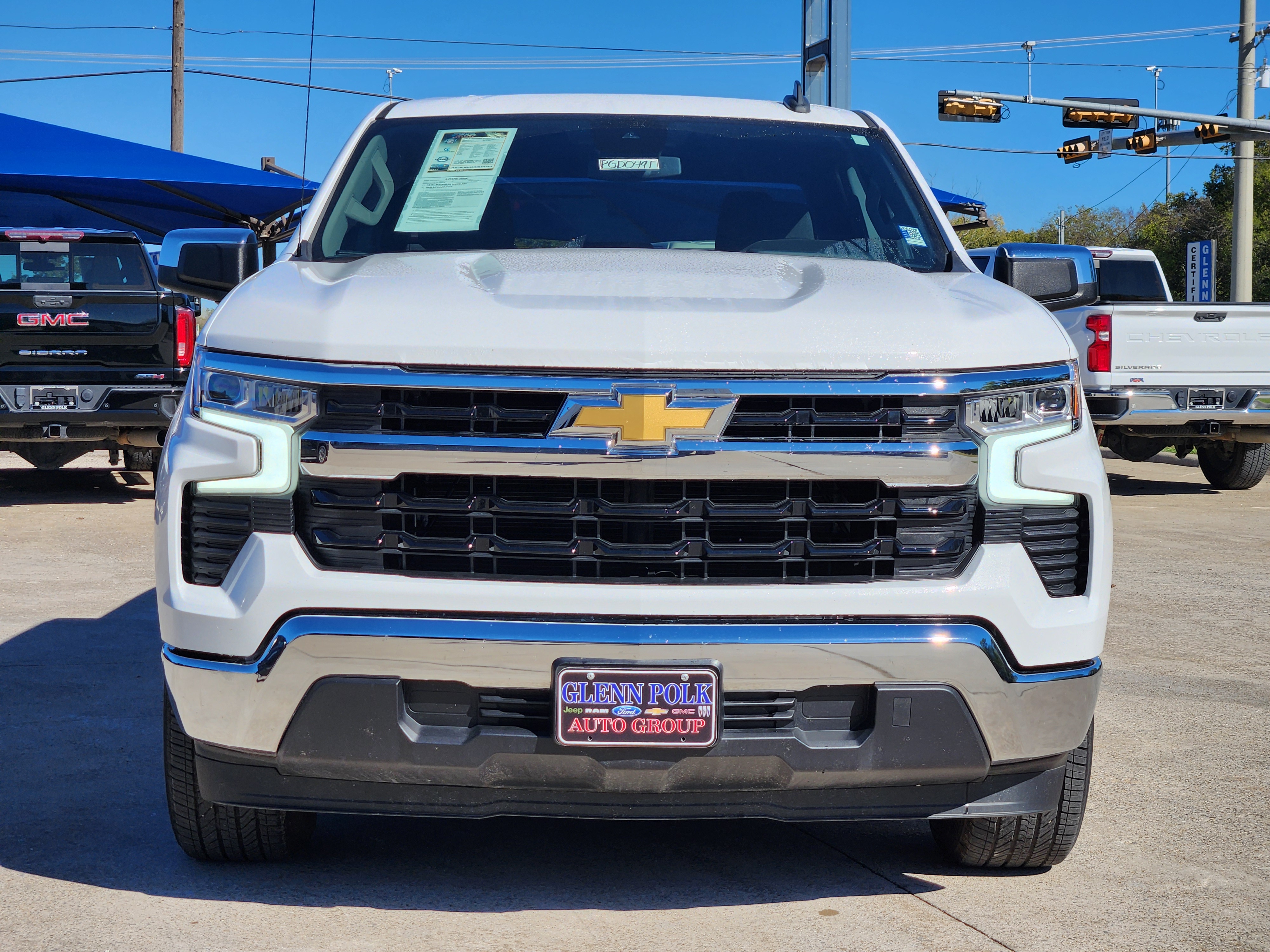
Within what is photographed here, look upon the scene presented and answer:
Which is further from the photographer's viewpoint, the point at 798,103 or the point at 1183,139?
the point at 1183,139

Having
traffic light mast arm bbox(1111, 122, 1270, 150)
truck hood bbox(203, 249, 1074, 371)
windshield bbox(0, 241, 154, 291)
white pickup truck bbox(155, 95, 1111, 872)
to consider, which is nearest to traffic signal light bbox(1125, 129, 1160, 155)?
traffic light mast arm bbox(1111, 122, 1270, 150)

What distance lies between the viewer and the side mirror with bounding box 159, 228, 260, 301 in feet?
13.4

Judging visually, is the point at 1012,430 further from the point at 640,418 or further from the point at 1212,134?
the point at 1212,134

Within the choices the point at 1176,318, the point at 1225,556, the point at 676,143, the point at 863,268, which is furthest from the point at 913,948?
the point at 1176,318

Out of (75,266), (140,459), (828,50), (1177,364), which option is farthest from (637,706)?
(140,459)

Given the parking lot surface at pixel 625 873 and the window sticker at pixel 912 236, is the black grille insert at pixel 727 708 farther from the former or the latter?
the window sticker at pixel 912 236

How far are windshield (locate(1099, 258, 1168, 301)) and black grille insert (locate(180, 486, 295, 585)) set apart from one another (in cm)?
1380

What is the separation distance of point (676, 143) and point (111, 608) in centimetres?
399

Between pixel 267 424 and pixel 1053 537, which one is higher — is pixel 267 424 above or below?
above

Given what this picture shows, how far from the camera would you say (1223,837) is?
372 centimetres

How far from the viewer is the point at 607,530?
2.82 m

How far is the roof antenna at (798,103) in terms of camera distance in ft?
15.0

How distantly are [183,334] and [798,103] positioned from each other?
7.15 metres

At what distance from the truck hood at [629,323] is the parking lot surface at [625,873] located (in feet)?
4.06
